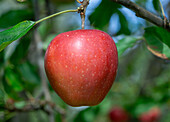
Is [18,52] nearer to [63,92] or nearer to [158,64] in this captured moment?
[63,92]

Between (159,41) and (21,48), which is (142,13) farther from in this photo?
(21,48)

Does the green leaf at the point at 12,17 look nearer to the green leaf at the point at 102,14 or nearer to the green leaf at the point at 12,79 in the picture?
the green leaf at the point at 12,79

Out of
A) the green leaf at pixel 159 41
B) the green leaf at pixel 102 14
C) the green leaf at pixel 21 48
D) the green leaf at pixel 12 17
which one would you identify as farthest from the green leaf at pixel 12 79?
the green leaf at pixel 159 41

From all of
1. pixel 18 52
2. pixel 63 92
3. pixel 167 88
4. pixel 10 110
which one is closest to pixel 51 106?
pixel 10 110

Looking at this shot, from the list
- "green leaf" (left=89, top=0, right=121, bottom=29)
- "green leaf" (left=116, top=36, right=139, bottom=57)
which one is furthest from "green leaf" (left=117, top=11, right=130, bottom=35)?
"green leaf" (left=116, top=36, right=139, bottom=57)

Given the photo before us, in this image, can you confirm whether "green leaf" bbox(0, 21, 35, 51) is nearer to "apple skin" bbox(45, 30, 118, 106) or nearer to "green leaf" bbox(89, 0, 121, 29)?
"apple skin" bbox(45, 30, 118, 106)
